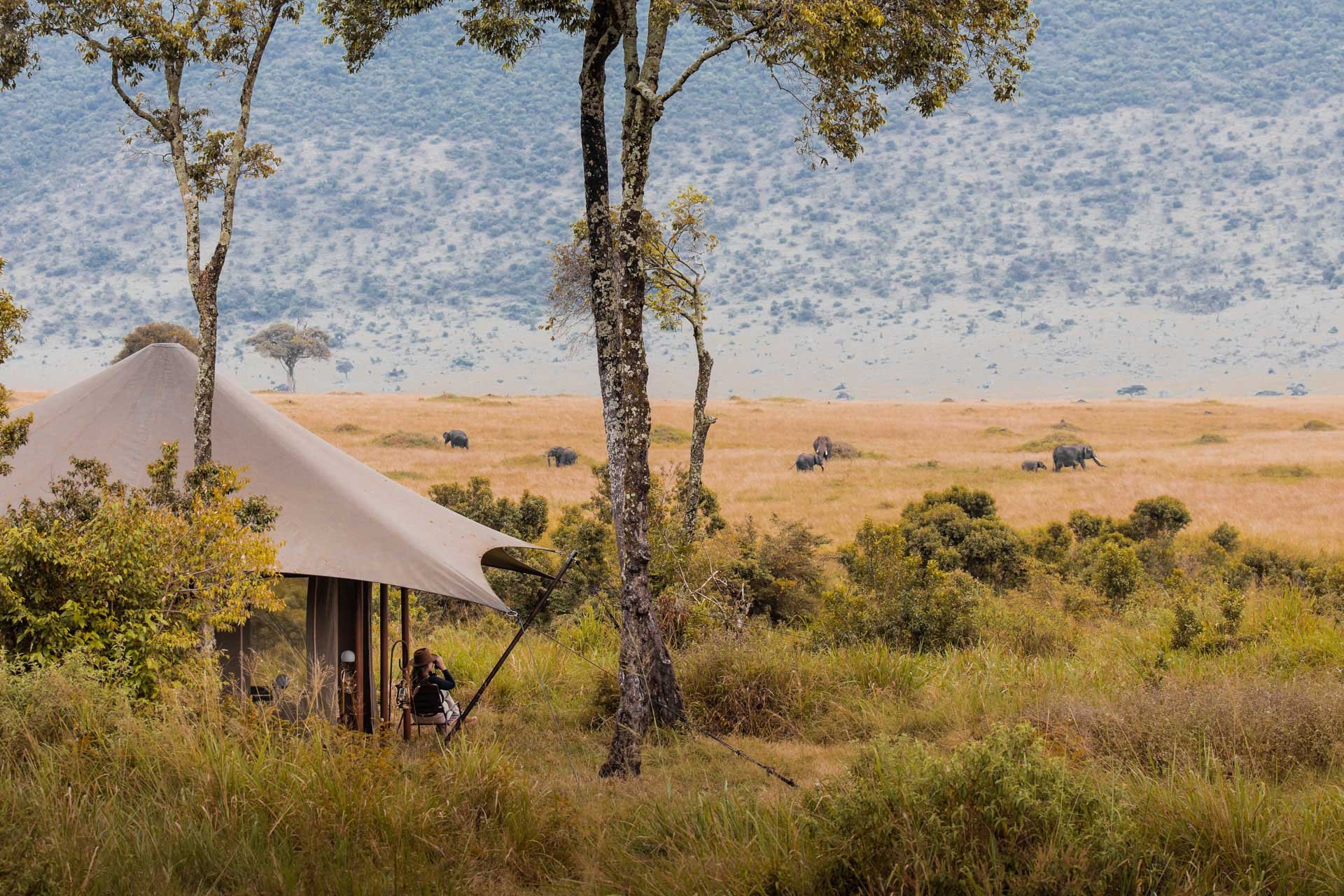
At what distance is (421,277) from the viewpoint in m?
163

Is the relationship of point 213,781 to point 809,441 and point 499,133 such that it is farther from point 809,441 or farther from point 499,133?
point 499,133

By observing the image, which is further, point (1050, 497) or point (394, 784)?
point (1050, 497)

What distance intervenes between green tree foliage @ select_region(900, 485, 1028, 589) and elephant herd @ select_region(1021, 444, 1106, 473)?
23.8 meters

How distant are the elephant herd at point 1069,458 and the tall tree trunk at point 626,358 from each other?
39.2 meters

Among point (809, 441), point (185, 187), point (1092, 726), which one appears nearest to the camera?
point (1092, 726)

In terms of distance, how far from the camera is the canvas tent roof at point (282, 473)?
9.63 m

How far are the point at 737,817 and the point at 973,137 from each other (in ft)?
620

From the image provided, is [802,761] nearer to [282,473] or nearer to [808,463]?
[282,473]

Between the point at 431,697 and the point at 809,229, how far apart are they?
6432 inches

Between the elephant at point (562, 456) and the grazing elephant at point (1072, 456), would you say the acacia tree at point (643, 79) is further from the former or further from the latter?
the grazing elephant at point (1072, 456)

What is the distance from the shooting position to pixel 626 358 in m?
9.13

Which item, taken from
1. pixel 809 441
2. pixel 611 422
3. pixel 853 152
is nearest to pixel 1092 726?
pixel 611 422

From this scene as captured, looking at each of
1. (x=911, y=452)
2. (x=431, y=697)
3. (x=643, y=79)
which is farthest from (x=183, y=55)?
(x=911, y=452)

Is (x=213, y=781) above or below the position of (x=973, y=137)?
below
